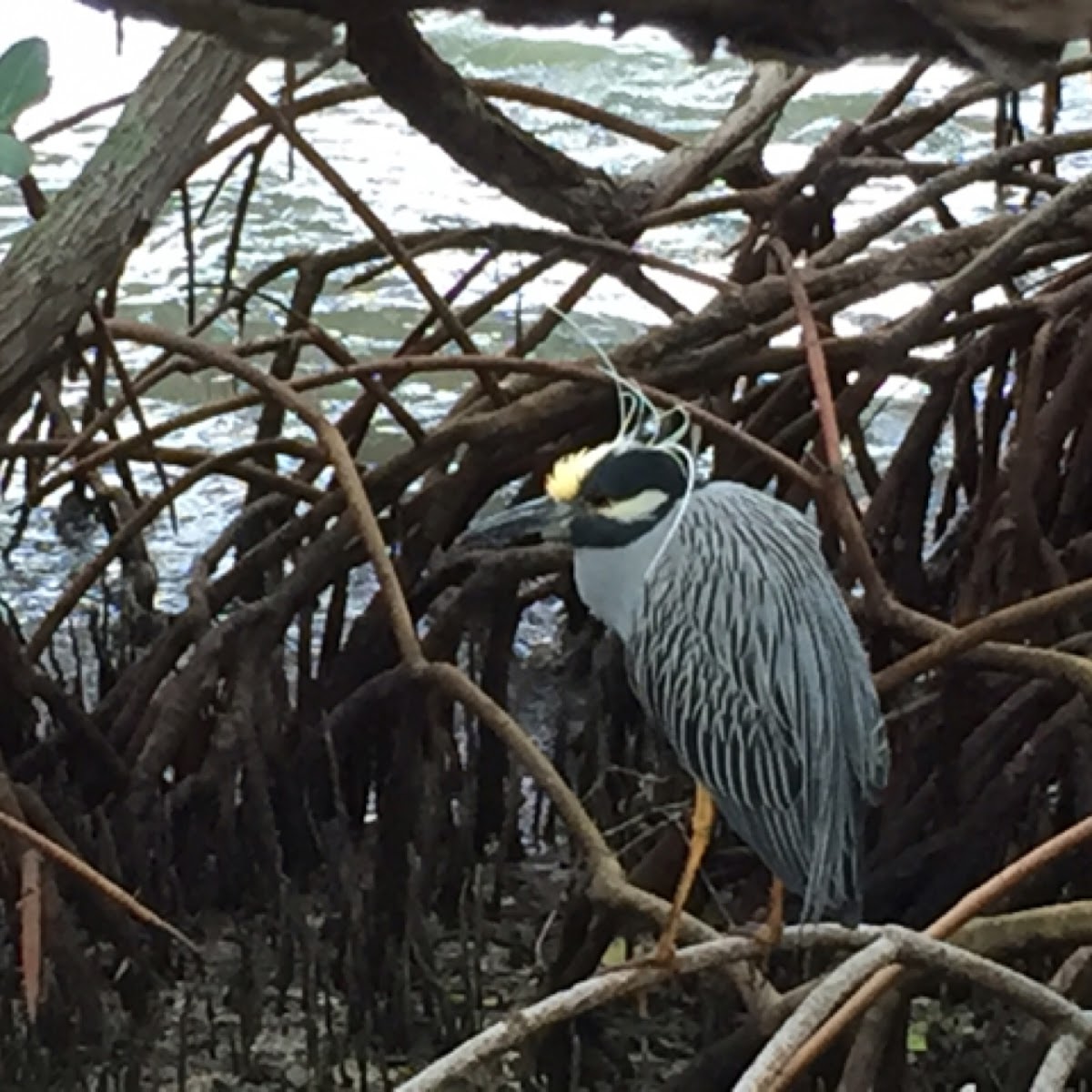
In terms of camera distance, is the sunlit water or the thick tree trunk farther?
the sunlit water

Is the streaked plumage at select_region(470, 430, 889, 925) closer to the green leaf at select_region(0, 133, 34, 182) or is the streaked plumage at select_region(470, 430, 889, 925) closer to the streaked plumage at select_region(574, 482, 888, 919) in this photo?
the streaked plumage at select_region(574, 482, 888, 919)

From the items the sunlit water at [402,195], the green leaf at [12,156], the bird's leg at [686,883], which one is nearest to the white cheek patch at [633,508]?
the bird's leg at [686,883]

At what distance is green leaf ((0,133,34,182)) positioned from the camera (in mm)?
971

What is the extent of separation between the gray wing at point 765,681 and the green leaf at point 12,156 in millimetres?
367

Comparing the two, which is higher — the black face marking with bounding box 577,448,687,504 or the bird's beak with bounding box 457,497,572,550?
the black face marking with bounding box 577,448,687,504

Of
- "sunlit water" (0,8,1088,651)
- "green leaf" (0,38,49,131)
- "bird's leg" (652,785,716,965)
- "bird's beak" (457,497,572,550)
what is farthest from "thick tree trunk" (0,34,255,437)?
"sunlit water" (0,8,1088,651)

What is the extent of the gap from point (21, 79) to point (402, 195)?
2.38m

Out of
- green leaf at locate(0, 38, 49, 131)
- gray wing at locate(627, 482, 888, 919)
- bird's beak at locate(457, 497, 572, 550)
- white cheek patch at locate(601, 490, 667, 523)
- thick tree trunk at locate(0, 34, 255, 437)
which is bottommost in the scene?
gray wing at locate(627, 482, 888, 919)

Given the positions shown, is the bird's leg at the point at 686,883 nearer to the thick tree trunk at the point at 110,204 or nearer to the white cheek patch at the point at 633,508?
the white cheek patch at the point at 633,508

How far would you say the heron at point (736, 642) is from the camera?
3.18 ft

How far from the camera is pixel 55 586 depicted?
7.89 ft

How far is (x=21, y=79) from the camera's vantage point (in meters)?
1.00

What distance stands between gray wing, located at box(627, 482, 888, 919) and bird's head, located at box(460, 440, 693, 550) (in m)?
0.02

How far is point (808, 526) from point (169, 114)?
1.85 feet
